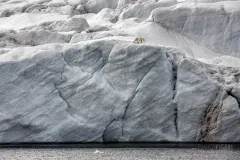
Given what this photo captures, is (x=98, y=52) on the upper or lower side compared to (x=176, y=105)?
upper

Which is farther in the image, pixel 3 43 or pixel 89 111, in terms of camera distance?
pixel 3 43

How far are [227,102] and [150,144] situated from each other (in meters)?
3.35

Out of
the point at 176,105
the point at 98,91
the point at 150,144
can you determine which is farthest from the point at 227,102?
the point at 98,91

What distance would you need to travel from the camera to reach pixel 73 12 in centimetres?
3500

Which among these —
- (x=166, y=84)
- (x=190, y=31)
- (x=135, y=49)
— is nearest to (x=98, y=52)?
(x=135, y=49)

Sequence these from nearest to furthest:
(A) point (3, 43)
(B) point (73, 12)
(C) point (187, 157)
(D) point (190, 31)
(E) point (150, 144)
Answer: (C) point (187, 157) → (E) point (150, 144) → (A) point (3, 43) → (D) point (190, 31) → (B) point (73, 12)

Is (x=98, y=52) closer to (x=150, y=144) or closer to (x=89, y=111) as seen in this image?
(x=89, y=111)

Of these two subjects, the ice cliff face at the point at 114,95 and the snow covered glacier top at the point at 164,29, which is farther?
the snow covered glacier top at the point at 164,29

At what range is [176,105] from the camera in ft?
71.2

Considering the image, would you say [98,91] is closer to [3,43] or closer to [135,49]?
[135,49]

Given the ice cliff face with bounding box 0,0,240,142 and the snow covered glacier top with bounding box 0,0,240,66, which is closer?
the ice cliff face with bounding box 0,0,240,142

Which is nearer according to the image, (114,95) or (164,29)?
(114,95)

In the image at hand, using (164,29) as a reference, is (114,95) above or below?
above

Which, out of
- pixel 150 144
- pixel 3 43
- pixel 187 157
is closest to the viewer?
pixel 187 157
